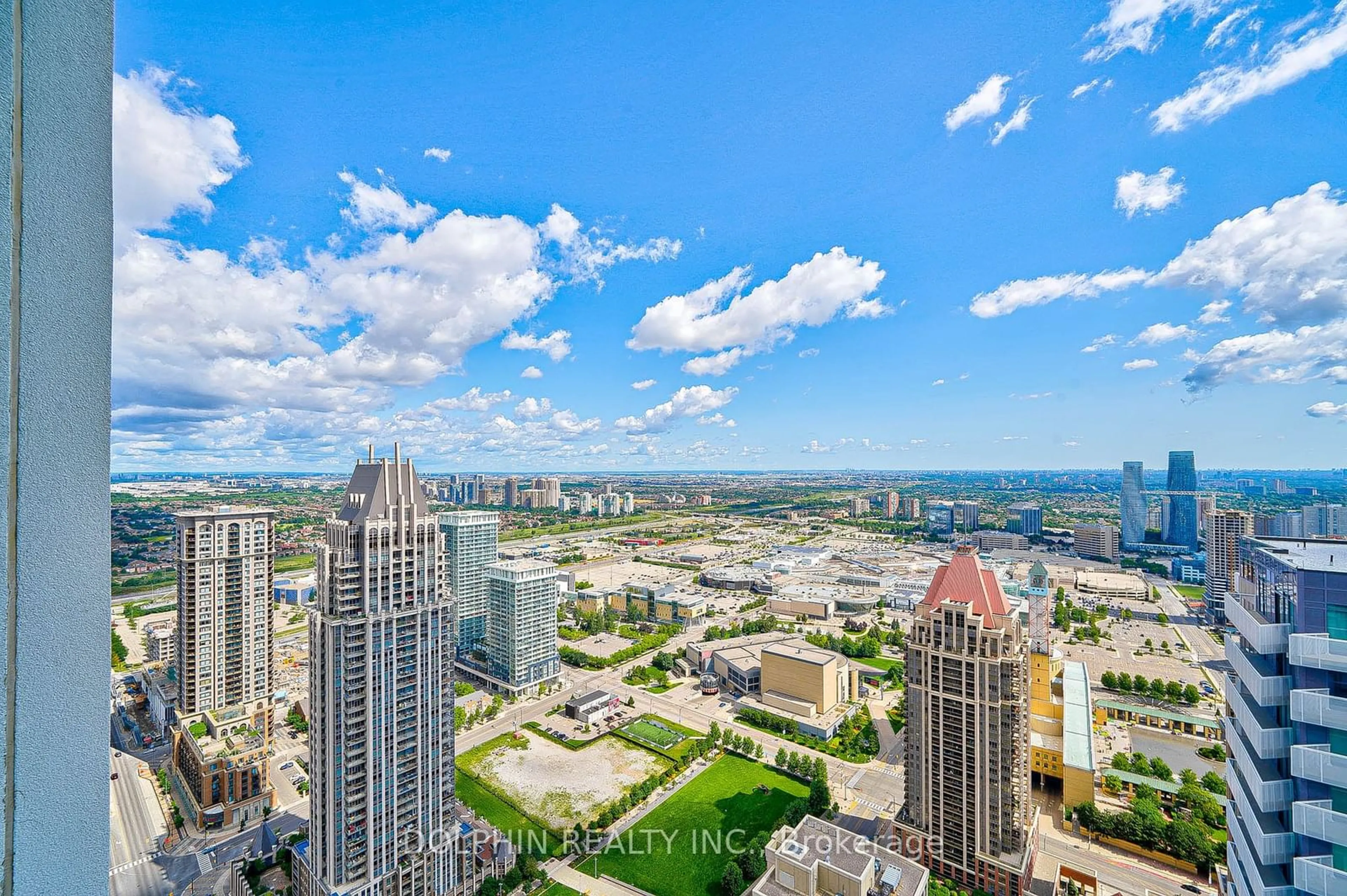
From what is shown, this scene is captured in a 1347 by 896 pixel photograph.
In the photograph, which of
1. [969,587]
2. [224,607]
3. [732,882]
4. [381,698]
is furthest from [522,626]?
[969,587]

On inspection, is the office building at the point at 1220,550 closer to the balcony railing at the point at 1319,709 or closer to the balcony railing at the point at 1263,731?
the balcony railing at the point at 1263,731

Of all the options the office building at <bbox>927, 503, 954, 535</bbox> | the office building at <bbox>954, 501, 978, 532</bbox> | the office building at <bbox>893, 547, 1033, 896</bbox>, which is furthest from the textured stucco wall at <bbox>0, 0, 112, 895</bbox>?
the office building at <bbox>954, 501, 978, 532</bbox>

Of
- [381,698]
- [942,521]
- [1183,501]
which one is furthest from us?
[942,521]

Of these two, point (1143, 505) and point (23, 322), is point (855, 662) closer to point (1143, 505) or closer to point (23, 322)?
point (23, 322)

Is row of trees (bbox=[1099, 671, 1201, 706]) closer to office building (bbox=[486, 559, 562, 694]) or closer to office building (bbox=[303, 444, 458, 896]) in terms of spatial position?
office building (bbox=[486, 559, 562, 694])

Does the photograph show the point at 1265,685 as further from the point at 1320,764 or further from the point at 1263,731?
the point at 1320,764
